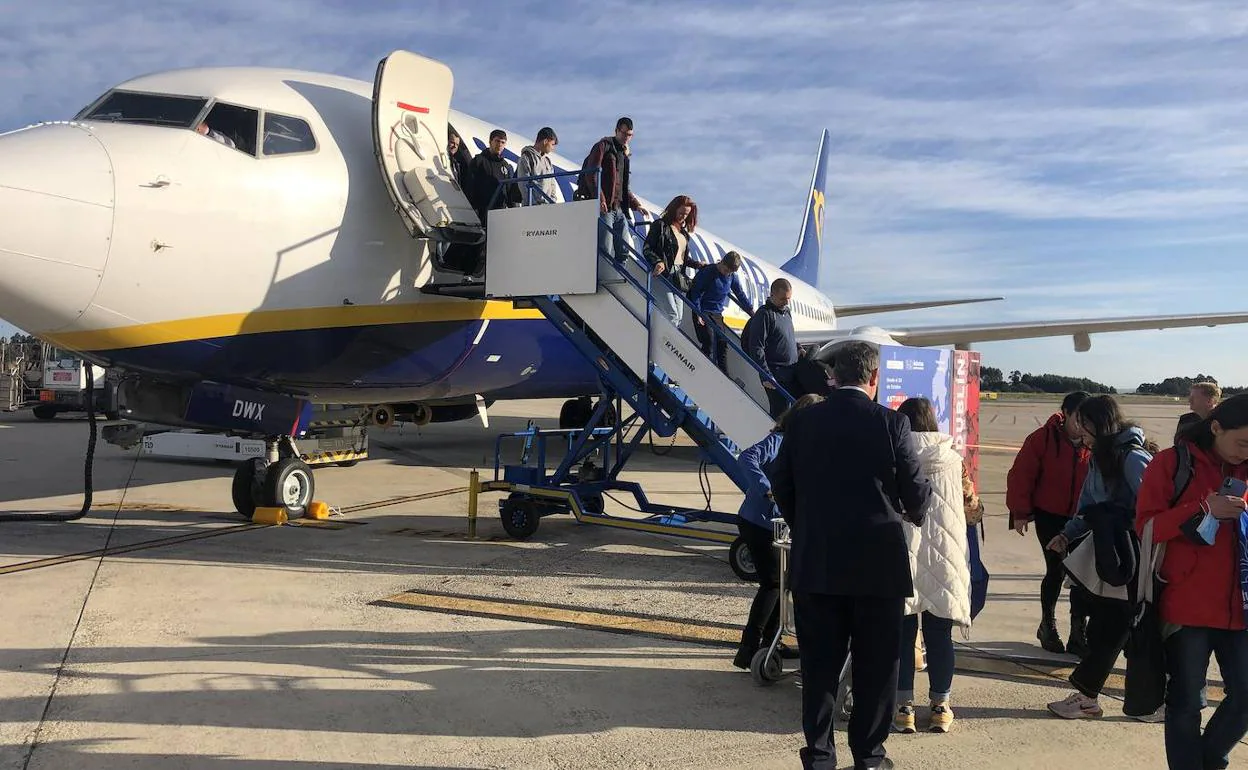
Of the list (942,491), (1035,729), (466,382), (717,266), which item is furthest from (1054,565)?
(466,382)

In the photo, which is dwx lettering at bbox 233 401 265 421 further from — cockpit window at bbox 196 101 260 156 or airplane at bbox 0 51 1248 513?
cockpit window at bbox 196 101 260 156

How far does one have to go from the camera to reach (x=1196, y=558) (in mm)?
3336

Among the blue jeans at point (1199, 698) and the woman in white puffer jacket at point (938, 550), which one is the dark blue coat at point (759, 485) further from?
the blue jeans at point (1199, 698)

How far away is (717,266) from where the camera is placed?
816 cm

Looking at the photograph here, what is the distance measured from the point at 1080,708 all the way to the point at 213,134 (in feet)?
24.3

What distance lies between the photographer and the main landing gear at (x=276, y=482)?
933 cm

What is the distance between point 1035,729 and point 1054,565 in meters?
1.73

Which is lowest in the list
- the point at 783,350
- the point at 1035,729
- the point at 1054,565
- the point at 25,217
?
the point at 1035,729

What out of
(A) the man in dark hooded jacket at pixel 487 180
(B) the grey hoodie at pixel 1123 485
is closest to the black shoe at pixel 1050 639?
(B) the grey hoodie at pixel 1123 485

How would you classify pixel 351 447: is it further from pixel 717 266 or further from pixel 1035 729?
pixel 1035 729

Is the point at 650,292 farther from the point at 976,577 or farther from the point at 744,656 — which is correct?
the point at 976,577

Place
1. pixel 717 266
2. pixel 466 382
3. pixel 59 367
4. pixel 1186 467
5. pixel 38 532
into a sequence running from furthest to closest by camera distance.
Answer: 1. pixel 59 367
2. pixel 466 382
3. pixel 38 532
4. pixel 717 266
5. pixel 1186 467

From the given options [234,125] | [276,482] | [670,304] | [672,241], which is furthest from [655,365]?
[276,482]

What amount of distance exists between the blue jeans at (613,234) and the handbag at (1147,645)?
203 inches
